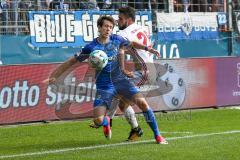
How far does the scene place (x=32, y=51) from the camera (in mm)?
19297

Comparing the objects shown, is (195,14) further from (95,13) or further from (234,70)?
(234,70)

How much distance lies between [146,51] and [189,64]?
19.5ft

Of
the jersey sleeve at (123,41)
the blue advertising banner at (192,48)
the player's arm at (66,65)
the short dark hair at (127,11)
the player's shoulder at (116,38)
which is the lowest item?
the blue advertising banner at (192,48)

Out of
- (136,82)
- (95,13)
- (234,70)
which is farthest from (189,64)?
(136,82)

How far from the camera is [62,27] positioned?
19828 mm

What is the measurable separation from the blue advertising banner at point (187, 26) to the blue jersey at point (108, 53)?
39.0 ft

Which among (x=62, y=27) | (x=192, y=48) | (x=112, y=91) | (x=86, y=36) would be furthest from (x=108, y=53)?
(x=192, y=48)

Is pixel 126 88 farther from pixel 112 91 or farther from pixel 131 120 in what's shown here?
pixel 131 120

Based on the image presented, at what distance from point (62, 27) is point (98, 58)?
1004 centimetres

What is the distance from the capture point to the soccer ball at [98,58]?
9.96 metres

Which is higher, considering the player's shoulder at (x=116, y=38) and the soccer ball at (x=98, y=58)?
the player's shoulder at (x=116, y=38)

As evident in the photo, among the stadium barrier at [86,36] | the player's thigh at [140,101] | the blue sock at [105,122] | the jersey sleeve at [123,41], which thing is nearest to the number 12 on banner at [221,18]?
the stadium barrier at [86,36]

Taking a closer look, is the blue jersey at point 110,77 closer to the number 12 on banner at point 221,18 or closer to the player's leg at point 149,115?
the player's leg at point 149,115

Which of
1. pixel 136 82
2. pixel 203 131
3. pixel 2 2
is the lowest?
pixel 203 131
